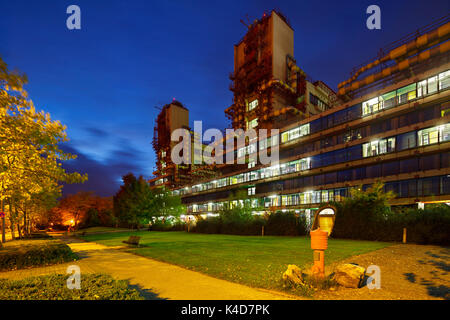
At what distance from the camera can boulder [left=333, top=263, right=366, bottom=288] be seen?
7.55 metres

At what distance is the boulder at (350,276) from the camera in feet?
24.8

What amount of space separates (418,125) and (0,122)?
47.6m

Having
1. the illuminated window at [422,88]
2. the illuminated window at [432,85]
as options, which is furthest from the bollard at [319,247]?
the illuminated window at [422,88]

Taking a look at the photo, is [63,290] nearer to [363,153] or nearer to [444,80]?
[444,80]

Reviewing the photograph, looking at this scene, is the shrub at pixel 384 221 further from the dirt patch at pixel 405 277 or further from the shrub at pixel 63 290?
the shrub at pixel 63 290

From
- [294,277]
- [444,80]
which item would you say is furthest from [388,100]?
[294,277]

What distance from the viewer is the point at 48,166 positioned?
1230 centimetres

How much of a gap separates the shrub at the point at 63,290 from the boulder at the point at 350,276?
565 centimetres

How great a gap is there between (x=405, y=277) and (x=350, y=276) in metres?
3.00

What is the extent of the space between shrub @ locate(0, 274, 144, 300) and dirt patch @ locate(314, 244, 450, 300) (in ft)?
16.5

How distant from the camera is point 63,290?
5.95m

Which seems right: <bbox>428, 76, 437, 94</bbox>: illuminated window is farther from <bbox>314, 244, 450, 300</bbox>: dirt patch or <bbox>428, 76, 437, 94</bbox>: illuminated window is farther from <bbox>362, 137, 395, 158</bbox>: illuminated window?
<bbox>314, 244, 450, 300</bbox>: dirt patch
